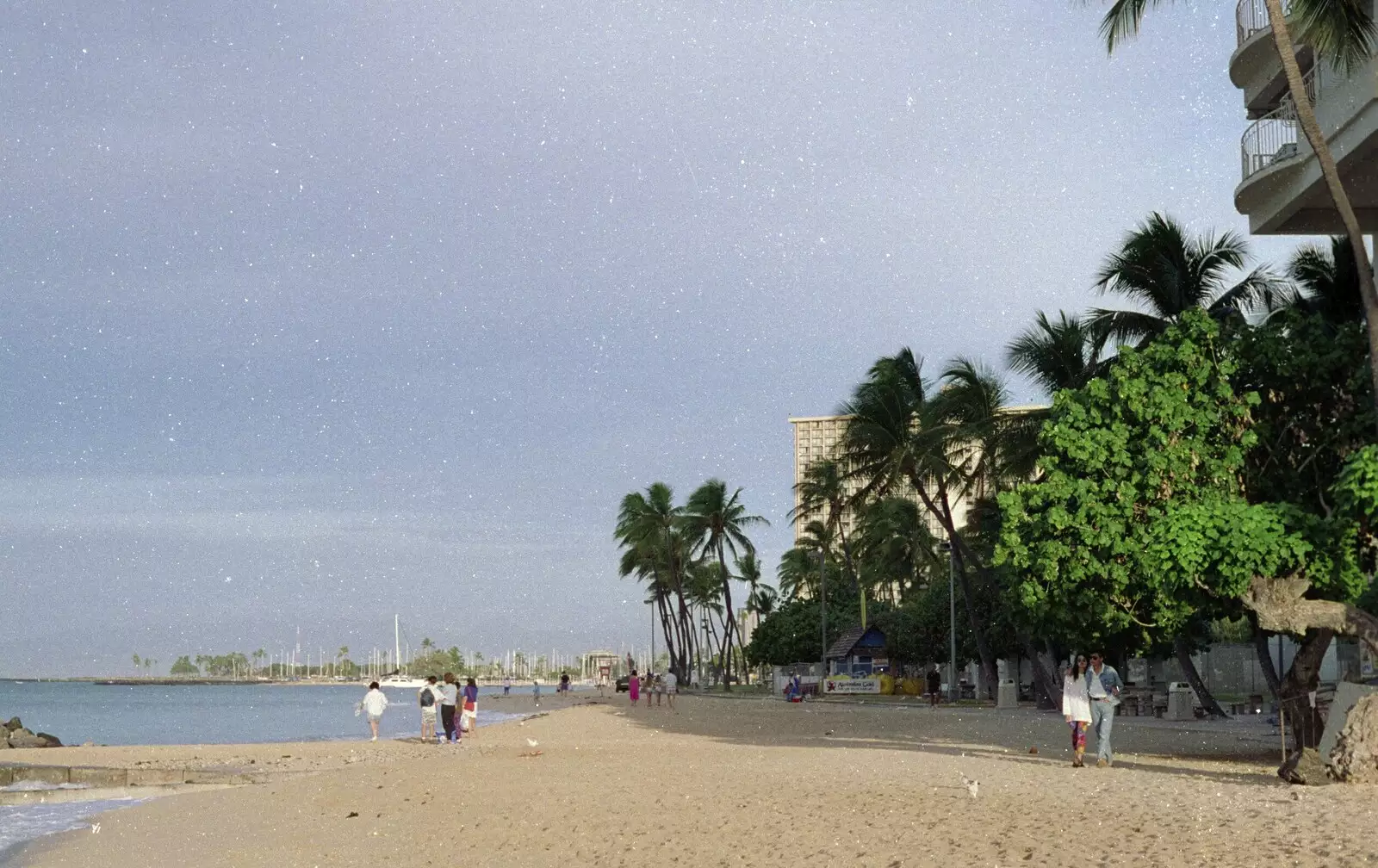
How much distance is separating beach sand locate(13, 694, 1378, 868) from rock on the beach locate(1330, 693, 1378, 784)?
0.45 metres

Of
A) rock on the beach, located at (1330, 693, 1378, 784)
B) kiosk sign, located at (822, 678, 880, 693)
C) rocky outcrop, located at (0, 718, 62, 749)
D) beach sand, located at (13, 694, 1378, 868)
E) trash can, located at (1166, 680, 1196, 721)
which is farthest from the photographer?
kiosk sign, located at (822, 678, 880, 693)

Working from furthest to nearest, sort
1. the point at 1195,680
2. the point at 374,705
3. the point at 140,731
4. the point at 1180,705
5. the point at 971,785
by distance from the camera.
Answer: the point at 140,731
the point at 1195,680
the point at 1180,705
the point at 374,705
the point at 971,785

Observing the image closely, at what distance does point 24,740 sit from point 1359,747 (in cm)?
3648

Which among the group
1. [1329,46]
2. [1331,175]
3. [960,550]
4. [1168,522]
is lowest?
[1168,522]

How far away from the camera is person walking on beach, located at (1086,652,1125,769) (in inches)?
786

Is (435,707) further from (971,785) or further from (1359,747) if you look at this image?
(1359,747)

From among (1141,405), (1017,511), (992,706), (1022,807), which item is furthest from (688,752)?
(992,706)

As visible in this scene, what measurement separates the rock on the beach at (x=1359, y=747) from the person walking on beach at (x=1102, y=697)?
14.6 ft

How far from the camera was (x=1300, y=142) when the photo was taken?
22.8 metres

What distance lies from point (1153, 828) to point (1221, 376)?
992 cm

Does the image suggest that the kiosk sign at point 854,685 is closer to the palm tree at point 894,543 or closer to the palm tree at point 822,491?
the palm tree at point 822,491

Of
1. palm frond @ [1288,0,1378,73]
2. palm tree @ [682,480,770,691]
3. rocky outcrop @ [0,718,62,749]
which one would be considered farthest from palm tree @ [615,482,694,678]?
palm frond @ [1288,0,1378,73]

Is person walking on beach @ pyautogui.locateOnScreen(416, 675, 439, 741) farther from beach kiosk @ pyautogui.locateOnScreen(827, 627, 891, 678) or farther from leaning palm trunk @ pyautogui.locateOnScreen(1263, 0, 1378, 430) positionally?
beach kiosk @ pyautogui.locateOnScreen(827, 627, 891, 678)

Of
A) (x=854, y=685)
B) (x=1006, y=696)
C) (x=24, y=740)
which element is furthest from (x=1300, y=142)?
(x=854, y=685)
